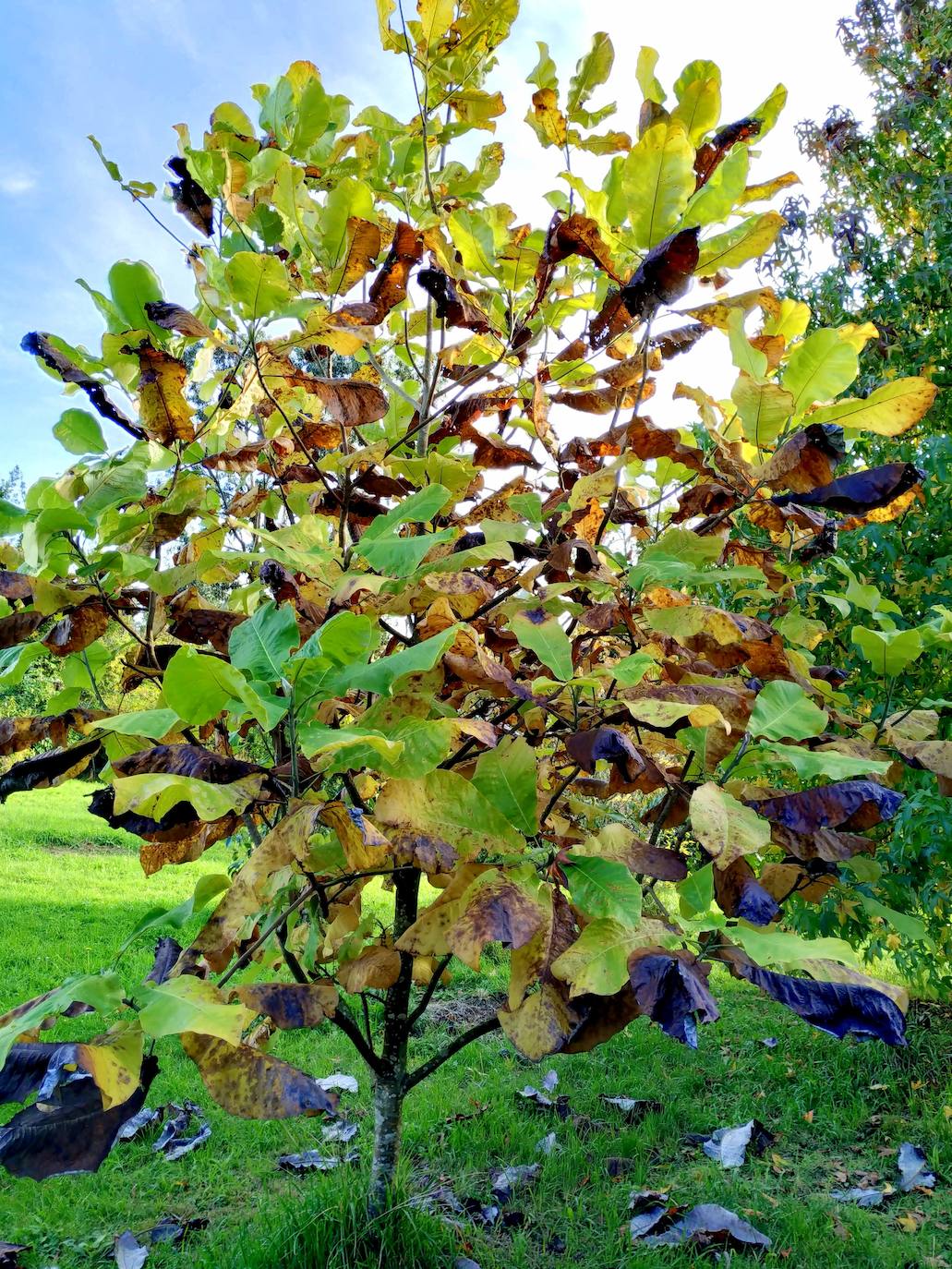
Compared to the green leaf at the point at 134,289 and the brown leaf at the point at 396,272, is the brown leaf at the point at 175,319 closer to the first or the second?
the green leaf at the point at 134,289

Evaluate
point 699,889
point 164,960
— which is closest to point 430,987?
point 164,960

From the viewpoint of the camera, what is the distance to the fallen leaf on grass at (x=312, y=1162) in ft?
7.89

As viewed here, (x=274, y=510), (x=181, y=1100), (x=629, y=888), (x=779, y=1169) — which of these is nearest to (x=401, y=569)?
(x=629, y=888)

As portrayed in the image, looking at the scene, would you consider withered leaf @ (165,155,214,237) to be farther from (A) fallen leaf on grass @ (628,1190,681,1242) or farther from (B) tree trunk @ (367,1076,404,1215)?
(A) fallen leaf on grass @ (628,1190,681,1242)

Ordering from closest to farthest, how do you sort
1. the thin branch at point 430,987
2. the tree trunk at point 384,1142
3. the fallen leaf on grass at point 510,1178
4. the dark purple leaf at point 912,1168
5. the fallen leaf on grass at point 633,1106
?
the thin branch at point 430,987
the tree trunk at point 384,1142
the fallen leaf on grass at point 510,1178
the dark purple leaf at point 912,1168
the fallen leaf on grass at point 633,1106

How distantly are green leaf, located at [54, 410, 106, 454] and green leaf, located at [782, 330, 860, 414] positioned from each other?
3.02ft

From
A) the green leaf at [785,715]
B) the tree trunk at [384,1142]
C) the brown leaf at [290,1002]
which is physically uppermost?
the green leaf at [785,715]

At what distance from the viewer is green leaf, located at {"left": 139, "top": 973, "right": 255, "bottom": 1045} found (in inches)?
24.6

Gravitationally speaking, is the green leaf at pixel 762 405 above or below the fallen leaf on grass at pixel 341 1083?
above

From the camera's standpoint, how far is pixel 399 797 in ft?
2.81

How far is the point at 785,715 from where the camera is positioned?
36.9 inches

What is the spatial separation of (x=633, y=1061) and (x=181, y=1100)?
173 centimetres

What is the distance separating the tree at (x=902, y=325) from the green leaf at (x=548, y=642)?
443mm

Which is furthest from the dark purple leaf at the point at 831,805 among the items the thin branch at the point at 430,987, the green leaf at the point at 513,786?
the thin branch at the point at 430,987
